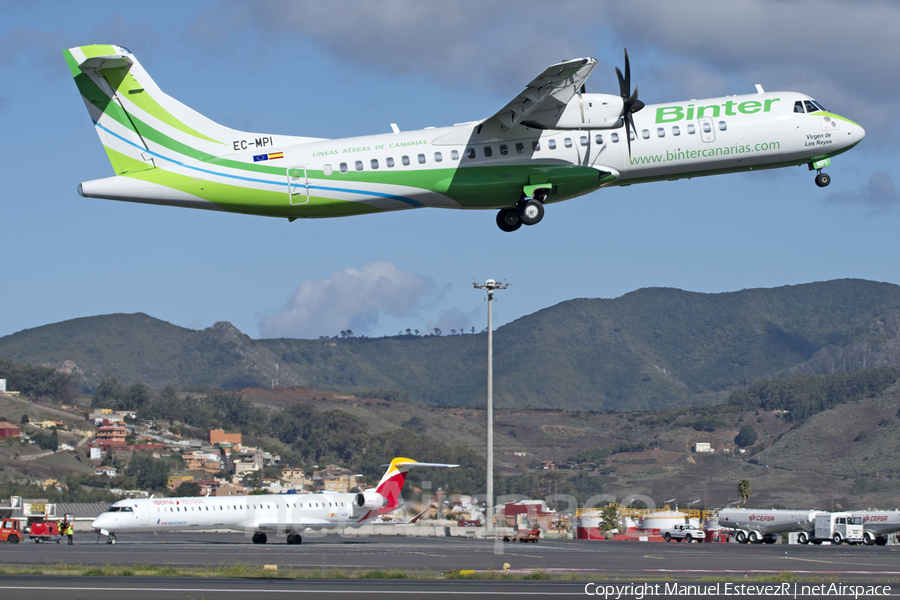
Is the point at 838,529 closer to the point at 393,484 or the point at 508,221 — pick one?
the point at 393,484

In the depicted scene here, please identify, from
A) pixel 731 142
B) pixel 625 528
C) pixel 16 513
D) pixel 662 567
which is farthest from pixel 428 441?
pixel 731 142

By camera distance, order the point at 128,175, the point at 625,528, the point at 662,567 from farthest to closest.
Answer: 1. the point at 625,528
2. the point at 662,567
3. the point at 128,175

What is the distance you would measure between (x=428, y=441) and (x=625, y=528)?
96410 millimetres

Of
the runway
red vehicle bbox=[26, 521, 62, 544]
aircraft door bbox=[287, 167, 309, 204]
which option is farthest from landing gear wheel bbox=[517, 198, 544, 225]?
red vehicle bbox=[26, 521, 62, 544]

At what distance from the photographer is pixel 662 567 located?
49.2 m

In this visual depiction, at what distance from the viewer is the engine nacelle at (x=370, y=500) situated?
3012 inches

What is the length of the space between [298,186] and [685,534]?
60.8m

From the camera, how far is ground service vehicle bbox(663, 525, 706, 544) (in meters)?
83.8

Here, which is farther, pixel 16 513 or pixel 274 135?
pixel 16 513

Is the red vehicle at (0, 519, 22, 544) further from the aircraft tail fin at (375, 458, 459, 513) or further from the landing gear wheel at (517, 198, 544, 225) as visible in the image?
the landing gear wheel at (517, 198, 544, 225)

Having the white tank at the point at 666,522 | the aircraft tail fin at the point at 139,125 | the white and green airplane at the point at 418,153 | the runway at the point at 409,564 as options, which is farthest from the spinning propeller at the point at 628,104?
the white tank at the point at 666,522

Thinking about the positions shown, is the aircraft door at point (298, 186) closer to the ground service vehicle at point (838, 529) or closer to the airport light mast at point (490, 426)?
the airport light mast at point (490, 426)

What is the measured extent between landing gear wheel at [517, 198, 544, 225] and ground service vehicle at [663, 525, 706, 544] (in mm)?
56258

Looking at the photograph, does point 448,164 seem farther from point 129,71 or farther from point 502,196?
point 129,71
